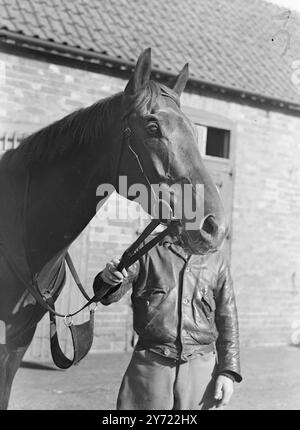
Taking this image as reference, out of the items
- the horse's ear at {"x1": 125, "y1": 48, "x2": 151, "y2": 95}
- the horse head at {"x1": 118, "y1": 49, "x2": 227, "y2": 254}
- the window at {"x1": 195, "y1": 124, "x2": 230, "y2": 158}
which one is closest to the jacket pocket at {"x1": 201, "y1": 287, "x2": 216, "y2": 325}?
the horse head at {"x1": 118, "y1": 49, "x2": 227, "y2": 254}

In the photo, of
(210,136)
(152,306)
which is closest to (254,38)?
(210,136)

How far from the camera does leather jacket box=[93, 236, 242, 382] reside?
9.03 ft

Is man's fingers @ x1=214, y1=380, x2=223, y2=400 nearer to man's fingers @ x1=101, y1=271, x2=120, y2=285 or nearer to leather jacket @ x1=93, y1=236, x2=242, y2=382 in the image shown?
leather jacket @ x1=93, y1=236, x2=242, y2=382

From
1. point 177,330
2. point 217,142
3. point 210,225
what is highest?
point 217,142

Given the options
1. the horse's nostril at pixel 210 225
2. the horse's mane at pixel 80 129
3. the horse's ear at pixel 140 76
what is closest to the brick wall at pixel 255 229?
the horse's mane at pixel 80 129

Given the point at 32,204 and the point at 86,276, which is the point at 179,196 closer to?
the point at 32,204

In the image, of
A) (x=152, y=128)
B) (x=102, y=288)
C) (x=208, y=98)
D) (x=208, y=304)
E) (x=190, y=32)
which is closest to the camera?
(x=152, y=128)

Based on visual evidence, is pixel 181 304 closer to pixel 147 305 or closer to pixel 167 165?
pixel 147 305

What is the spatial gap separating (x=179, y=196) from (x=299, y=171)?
7737 mm

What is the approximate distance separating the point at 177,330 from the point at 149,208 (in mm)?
718

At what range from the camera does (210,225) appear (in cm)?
223

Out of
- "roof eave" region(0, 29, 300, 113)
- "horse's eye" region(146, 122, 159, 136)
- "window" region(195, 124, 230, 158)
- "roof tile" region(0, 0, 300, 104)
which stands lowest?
"horse's eye" region(146, 122, 159, 136)

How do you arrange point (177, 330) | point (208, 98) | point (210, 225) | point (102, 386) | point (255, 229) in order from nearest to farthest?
point (210, 225)
point (177, 330)
point (102, 386)
point (208, 98)
point (255, 229)

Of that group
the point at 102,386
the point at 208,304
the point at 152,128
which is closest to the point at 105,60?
the point at 102,386
